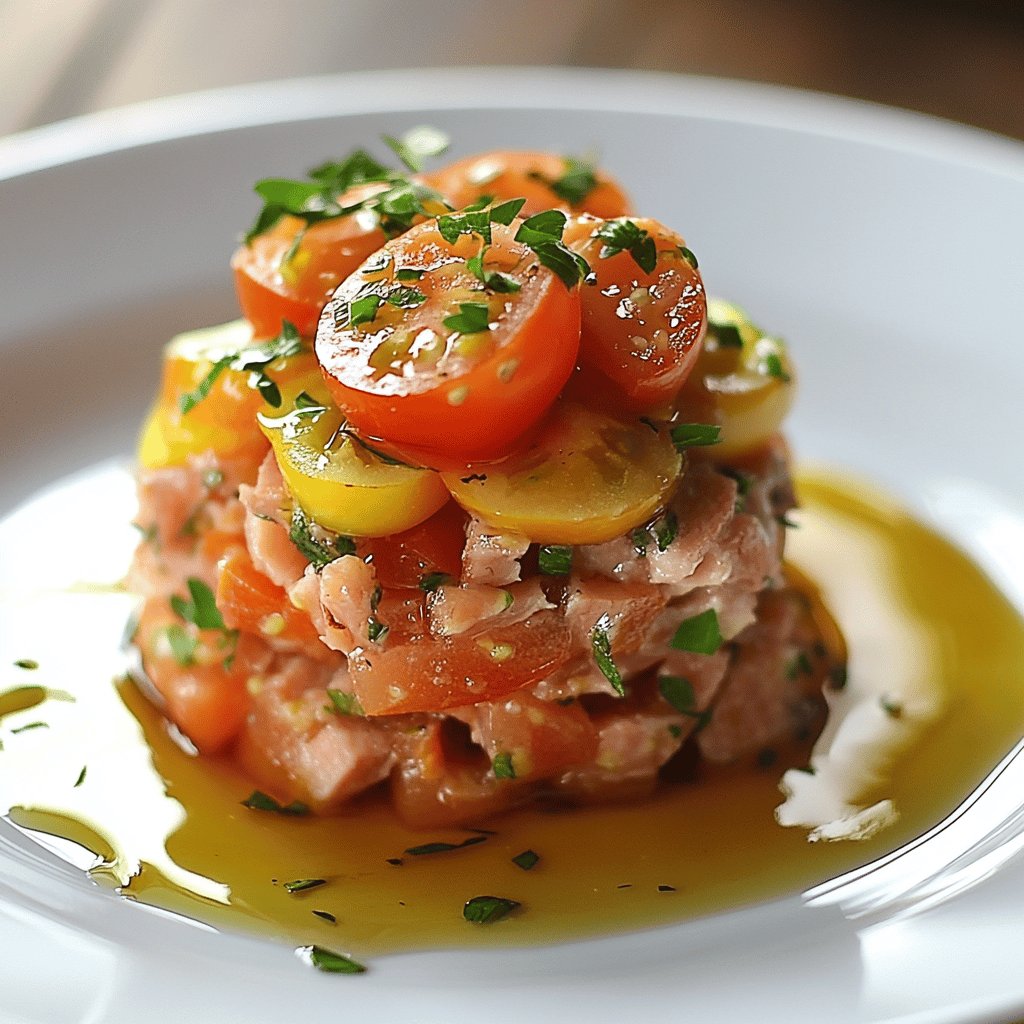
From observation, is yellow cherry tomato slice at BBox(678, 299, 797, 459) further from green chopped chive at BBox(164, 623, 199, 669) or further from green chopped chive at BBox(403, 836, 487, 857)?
green chopped chive at BBox(164, 623, 199, 669)

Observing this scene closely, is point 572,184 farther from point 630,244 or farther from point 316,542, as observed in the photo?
point 316,542

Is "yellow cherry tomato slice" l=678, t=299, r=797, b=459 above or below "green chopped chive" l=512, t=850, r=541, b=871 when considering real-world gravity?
above

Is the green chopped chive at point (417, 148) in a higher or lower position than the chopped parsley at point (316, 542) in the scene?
higher

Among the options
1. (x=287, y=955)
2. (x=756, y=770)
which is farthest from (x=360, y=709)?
(x=756, y=770)

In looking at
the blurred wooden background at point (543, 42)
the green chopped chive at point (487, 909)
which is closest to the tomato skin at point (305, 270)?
the green chopped chive at point (487, 909)

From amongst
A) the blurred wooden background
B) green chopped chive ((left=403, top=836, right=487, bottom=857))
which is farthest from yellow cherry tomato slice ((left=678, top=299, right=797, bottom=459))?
the blurred wooden background

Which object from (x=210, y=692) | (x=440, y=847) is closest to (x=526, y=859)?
(x=440, y=847)

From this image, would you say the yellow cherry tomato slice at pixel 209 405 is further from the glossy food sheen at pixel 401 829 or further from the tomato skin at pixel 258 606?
the glossy food sheen at pixel 401 829
